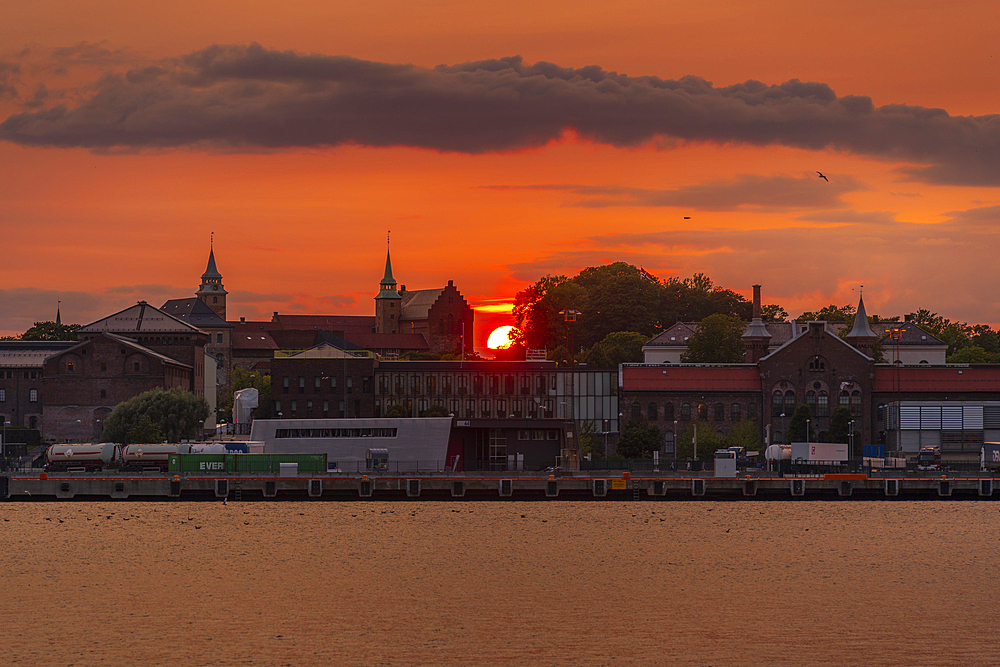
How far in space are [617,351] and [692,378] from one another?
4246 centimetres

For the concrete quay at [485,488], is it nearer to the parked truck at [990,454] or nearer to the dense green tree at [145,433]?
the parked truck at [990,454]

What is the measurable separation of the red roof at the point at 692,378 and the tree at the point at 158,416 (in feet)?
160

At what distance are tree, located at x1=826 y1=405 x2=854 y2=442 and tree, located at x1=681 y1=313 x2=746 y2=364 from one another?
28.5 metres

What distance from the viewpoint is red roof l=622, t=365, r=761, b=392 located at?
5925 inches

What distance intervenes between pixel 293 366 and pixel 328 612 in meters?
114

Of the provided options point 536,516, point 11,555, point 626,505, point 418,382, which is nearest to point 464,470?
point 626,505

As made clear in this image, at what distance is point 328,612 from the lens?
52719 mm

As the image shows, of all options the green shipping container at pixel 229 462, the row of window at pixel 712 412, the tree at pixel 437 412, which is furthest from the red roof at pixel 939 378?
the green shipping container at pixel 229 462

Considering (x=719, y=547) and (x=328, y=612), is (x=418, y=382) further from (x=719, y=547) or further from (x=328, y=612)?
(x=328, y=612)

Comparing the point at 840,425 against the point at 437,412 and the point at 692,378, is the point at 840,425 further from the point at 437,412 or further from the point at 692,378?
the point at 437,412

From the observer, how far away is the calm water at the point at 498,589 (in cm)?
4494

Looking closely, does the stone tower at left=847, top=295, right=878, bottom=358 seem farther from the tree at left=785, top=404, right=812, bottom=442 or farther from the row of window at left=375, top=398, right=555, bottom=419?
the row of window at left=375, top=398, right=555, bottom=419

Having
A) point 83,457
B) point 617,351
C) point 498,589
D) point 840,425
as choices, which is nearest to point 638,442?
point 840,425

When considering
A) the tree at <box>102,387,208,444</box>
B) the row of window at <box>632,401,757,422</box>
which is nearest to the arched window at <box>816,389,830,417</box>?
the row of window at <box>632,401,757,422</box>
